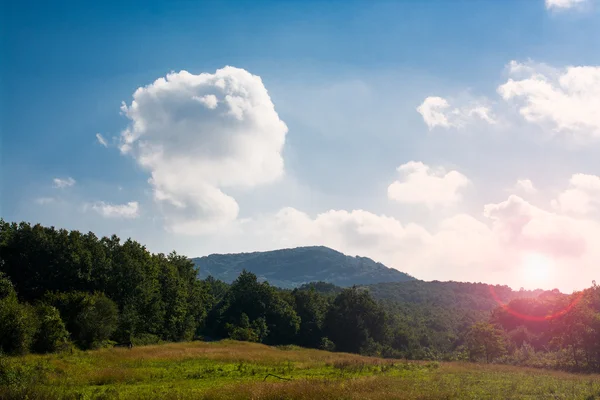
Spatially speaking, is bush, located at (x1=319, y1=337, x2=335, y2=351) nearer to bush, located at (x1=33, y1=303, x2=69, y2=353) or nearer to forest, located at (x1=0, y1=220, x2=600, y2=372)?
forest, located at (x1=0, y1=220, x2=600, y2=372)

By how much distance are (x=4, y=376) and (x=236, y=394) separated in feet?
43.5

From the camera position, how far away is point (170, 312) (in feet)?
261

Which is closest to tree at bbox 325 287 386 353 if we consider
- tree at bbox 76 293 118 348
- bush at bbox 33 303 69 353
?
tree at bbox 76 293 118 348

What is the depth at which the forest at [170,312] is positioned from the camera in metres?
48.8

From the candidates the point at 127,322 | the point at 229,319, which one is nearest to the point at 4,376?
the point at 127,322

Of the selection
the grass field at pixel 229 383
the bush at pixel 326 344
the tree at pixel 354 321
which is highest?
the grass field at pixel 229 383

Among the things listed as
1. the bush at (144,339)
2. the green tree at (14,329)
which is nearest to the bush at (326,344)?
the bush at (144,339)

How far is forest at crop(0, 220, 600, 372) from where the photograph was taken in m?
48.8

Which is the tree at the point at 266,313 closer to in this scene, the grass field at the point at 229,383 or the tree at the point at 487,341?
the tree at the point at 487,341

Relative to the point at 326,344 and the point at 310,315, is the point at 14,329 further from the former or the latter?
the point at 310,315

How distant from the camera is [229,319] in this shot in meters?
103

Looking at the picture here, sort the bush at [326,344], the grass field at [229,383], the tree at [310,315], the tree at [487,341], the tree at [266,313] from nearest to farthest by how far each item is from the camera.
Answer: the grass field at [229,383]
the tree at [487,341]
the bush at [326,344]
the tree at [266,313]
the tree at [310,315]

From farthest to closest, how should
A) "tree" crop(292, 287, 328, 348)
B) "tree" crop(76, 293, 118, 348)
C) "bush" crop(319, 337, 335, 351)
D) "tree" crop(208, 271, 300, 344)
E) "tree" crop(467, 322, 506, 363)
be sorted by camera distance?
"tree" crop(292, 287, 328, 348), "tree" crop(208, 271, 300, 344), "bush" crop(319, 337, 335, 351), "tree" crop(467, 322, 506, 363), "tree" crop(76, 293, 118, 348)

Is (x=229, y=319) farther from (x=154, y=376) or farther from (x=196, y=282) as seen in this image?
(x=154, y=376)
